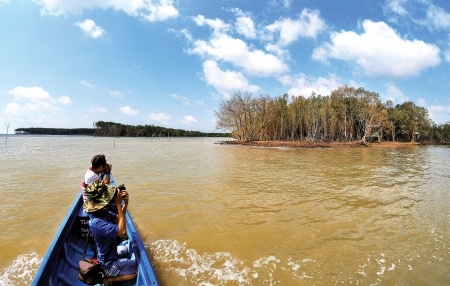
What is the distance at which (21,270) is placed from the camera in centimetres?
510

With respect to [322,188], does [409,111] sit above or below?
above

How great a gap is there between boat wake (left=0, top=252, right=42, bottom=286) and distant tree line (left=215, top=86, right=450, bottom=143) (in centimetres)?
6134

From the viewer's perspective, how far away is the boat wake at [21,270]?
15.4ft

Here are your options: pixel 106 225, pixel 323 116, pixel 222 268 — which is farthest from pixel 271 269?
pixel 323 116

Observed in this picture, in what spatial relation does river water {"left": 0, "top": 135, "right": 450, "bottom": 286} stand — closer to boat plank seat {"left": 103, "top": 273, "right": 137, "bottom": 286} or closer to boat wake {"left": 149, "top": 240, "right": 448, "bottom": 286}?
boat wake {"left": 149, "top": 240, "right": 448, "bottom": 286}

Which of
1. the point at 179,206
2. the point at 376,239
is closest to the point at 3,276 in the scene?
the point at 179,206

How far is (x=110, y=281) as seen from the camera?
3.96 meters

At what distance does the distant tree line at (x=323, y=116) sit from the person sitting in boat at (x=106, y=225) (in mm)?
61631

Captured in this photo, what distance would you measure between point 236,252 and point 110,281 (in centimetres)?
274

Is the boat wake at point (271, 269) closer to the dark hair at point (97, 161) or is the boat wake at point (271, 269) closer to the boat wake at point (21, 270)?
the boat wake at point (21, 270)

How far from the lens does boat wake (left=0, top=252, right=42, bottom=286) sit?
4.71 m

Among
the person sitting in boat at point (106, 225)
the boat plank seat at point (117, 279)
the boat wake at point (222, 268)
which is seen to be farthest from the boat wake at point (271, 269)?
the person sitting in boat at point (106, 225)

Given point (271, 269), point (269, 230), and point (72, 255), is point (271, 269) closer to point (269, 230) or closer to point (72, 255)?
point (269, 230)

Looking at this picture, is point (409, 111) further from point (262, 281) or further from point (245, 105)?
point (262, 281)
